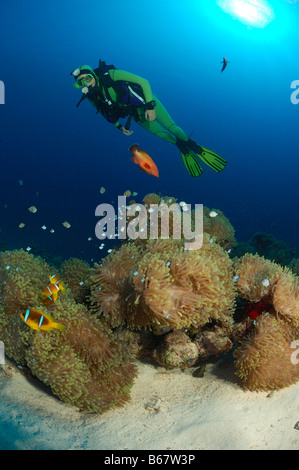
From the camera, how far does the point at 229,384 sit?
117 inches

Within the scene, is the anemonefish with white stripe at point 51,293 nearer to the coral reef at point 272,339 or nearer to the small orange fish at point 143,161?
the coral reef at point 272,339

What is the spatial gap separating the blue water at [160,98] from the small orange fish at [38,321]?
37.4 meters

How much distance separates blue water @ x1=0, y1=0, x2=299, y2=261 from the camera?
49594 millimetres

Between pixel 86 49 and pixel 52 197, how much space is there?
3581 centimetres

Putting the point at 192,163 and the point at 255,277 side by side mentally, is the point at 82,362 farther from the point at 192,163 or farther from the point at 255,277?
the point at 192,163

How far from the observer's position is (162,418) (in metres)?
2.66

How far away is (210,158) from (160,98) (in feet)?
241

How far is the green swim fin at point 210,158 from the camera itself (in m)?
6.16

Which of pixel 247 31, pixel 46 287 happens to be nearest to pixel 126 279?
pixel 46 287

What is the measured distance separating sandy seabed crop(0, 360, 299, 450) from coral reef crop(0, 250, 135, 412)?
8.5 inches
